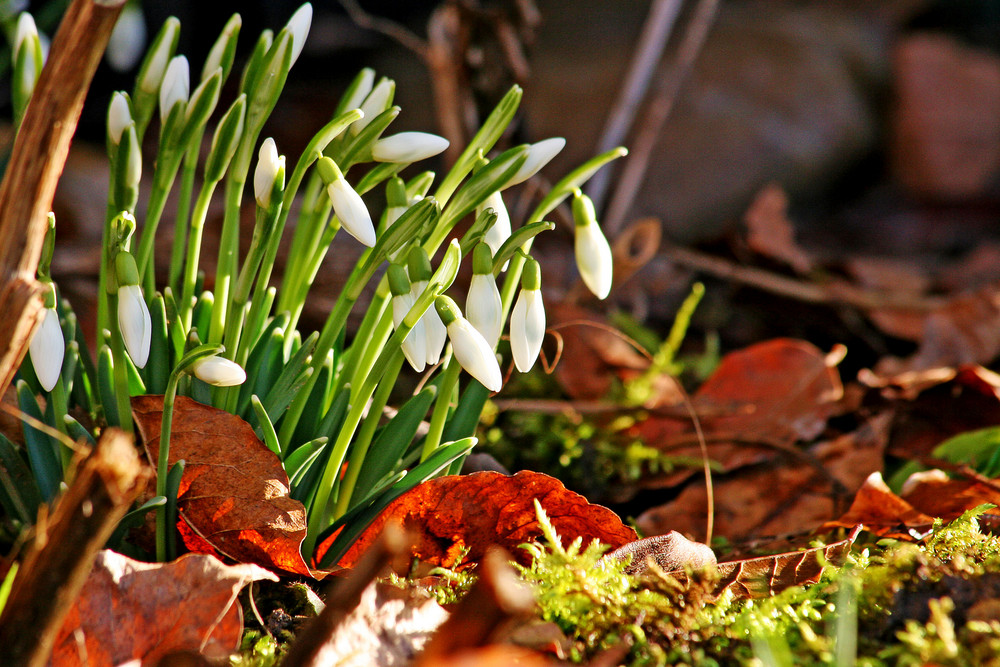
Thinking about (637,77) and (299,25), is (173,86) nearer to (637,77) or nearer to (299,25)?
(299,25)

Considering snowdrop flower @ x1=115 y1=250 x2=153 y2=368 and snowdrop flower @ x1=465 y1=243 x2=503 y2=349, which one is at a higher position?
snowdrop flower @ x1=465 y1=243 x2=503 y2=349

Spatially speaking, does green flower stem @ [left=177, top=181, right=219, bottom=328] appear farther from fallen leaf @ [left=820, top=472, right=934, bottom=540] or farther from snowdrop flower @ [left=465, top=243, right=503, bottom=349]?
fallen leaf @ [left=820, top=472, right=934, bottom=540]

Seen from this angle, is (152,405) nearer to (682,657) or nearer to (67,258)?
(682,657)

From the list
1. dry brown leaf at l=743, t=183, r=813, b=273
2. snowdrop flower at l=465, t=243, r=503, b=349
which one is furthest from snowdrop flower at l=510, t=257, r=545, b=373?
dry brown leaf at l=743, t=183, r=813, b=273

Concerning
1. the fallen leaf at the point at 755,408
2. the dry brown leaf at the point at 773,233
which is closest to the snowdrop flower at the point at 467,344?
the fallen leaf at the point at 755,408

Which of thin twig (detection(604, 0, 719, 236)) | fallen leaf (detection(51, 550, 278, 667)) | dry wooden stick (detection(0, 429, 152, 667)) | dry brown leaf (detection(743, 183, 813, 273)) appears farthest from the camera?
thin twig (detection(604, 0, 719, 236))

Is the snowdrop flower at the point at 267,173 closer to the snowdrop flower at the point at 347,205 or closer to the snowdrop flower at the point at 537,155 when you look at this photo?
the snowdrop flower at the point at 347,205

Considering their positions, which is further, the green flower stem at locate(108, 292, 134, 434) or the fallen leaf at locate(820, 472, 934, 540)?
the fallen leaf at locate(820, 472, 934, 540)

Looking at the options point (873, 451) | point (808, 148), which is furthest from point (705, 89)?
point (873, 451)
